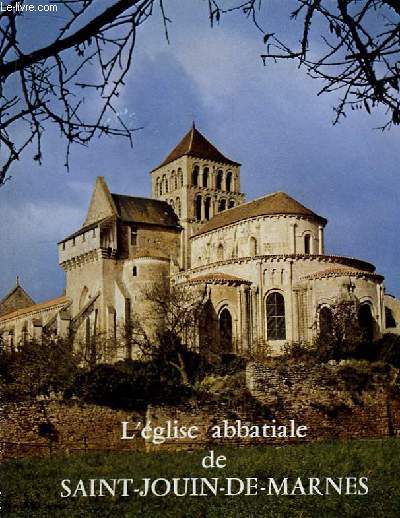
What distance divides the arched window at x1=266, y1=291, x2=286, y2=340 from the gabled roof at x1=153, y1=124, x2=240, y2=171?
67.6 ft

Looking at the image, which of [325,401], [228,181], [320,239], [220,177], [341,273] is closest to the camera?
[325,401]

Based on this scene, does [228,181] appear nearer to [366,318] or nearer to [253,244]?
[253,244]

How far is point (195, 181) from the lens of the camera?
59250 millimetres

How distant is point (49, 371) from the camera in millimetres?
25875

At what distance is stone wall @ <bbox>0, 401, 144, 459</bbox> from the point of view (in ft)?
51.4

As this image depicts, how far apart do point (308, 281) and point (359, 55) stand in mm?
37572

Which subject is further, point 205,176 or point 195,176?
point 205,176

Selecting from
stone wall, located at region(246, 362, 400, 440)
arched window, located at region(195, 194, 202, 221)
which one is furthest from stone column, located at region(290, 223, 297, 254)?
stone wall, located at region(246, 362, 400, 440)

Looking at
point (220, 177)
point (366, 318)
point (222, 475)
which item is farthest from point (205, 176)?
point (222, 475)

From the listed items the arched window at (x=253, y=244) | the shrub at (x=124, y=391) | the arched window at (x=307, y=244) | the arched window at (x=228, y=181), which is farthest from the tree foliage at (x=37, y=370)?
the arched window at (x=228, y=181)

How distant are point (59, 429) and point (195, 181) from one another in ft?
145

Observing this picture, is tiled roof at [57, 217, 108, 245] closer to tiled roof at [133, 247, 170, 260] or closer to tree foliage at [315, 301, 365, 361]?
tiled roof at [133, 247, 170, 260]

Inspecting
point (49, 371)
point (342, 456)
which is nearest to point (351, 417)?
point (342, 456)

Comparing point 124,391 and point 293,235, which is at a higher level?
point 293,235
